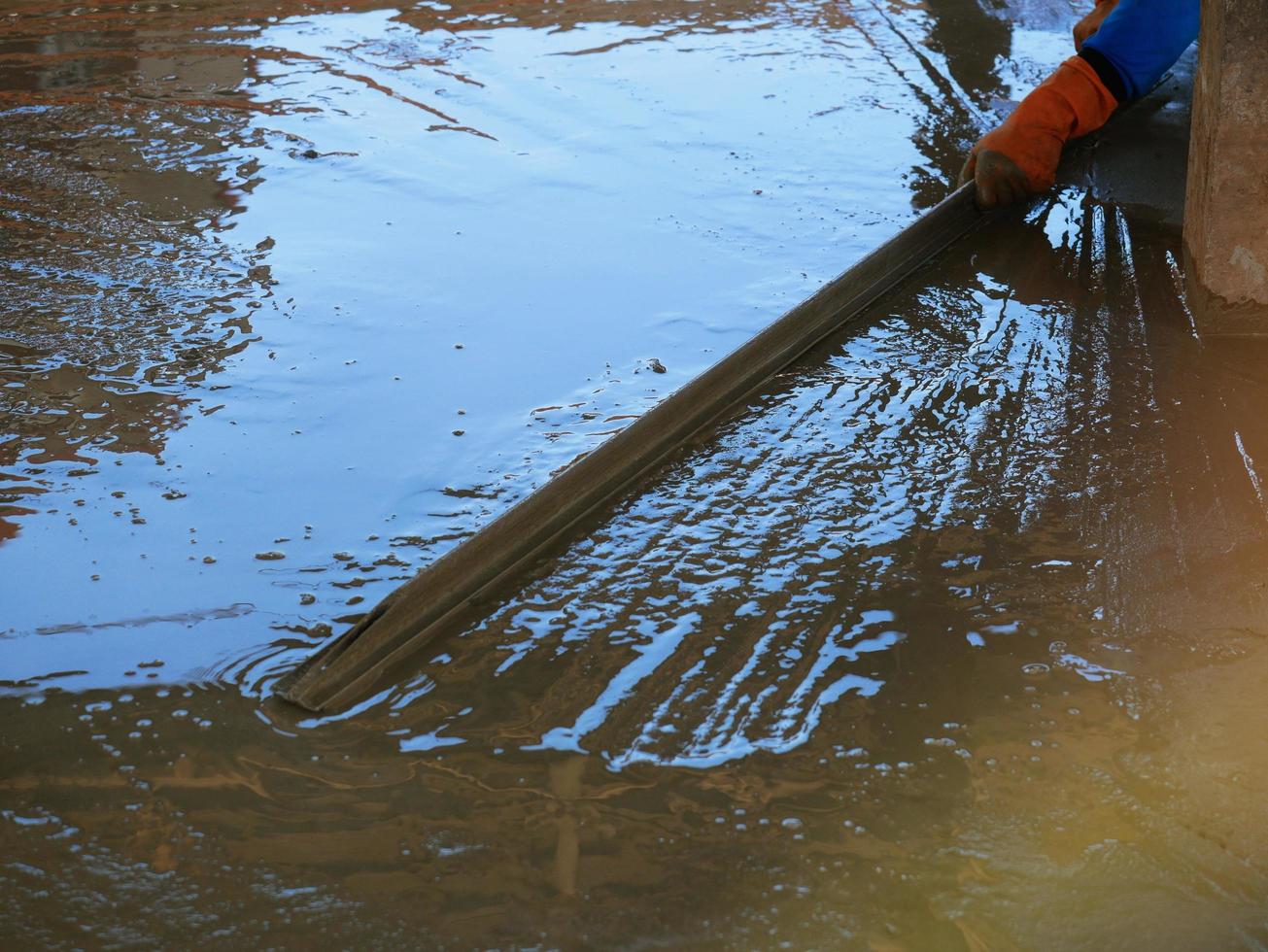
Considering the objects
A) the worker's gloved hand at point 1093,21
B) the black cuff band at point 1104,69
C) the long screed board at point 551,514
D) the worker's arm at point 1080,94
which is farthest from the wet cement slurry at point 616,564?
the worker's gloved hand at point 1093,21

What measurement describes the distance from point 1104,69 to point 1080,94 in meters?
0.20

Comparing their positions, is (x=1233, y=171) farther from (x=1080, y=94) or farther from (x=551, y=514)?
(x=551, y=514)

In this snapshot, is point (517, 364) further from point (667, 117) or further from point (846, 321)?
point (667, 117)

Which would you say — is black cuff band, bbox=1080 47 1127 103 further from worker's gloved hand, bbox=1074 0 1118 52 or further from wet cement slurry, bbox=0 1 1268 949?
worker's gloved hand, bbox=1074 0 1118 52

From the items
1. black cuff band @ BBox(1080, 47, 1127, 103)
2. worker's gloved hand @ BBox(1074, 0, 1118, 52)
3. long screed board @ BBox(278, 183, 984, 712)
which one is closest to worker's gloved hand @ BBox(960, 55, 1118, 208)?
black cuff band @ BBox(1080, 47, 1127, 103)

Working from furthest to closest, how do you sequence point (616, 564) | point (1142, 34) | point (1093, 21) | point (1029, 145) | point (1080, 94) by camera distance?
1. point (1093, 21)
2. point (1142, 34)
3. point (1080, 94)
4. point (1029, 145)
5. point (616, 564)

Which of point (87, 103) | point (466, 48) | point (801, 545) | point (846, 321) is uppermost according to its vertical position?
point (466, 48)

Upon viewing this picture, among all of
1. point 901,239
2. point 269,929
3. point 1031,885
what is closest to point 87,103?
point 901,239

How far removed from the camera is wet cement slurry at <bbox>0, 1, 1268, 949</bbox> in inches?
62.7

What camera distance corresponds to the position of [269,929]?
1518 millimetres

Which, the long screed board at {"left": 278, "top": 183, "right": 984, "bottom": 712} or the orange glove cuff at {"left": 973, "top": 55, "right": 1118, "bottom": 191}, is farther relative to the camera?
the orange glove cuff at {"left": 973, "top": 55, "right": 1118, "bottom": 191}

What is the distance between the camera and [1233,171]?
2936mm

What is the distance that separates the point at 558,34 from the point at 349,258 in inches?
103

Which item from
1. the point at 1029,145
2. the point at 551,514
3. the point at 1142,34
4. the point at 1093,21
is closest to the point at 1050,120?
the point at 1029,145
